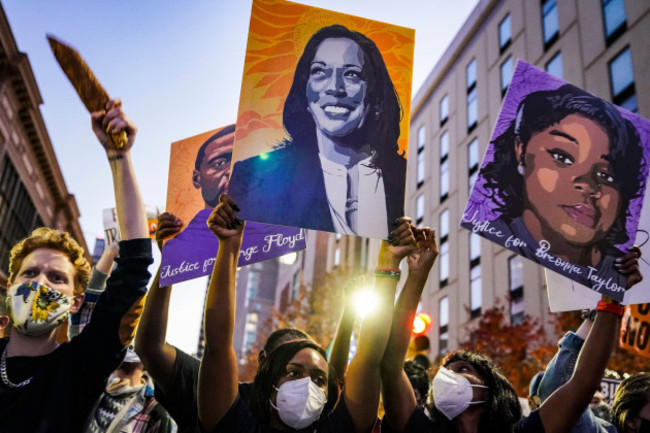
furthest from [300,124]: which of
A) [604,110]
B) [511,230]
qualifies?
[604,110]

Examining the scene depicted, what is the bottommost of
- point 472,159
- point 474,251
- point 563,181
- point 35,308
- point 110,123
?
point 35,308

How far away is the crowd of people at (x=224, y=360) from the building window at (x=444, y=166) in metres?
29.1

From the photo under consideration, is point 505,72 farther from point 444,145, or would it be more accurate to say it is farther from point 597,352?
point 597,352

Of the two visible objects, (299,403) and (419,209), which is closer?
(299,403)

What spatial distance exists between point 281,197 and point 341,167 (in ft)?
1.22

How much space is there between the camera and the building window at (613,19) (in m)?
20.2

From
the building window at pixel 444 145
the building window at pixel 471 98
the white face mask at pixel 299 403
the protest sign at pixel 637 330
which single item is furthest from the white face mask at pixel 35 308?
the building window at pixel 444 145

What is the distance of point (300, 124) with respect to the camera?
3.09 metres

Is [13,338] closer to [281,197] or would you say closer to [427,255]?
[281,197]

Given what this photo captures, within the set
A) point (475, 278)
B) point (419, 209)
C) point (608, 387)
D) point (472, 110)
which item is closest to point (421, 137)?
point (419, 209)

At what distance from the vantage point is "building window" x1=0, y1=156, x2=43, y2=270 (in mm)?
28344

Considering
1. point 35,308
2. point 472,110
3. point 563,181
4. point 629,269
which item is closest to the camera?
point 35,308

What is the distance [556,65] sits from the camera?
78.3ft

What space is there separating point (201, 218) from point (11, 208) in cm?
2998
